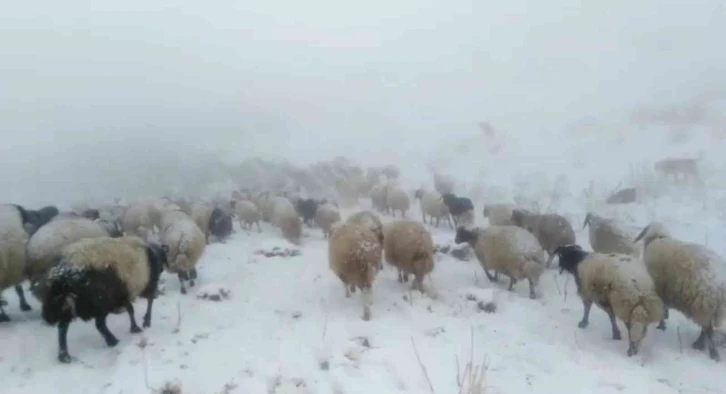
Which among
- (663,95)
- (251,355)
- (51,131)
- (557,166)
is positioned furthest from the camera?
(51,131)

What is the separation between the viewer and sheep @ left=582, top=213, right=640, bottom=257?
12.4 meters

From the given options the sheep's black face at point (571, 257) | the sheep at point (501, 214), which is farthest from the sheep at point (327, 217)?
the sheep's black face at point (571, 257)

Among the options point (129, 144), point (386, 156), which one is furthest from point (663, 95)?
point (129, 144)

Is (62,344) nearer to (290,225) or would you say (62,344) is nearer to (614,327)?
(614,327)

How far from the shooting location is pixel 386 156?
3897 centimetres

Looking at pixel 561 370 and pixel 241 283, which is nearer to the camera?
pixel 561 370

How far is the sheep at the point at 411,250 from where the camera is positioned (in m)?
10.8

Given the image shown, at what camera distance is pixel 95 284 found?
23.3 ft

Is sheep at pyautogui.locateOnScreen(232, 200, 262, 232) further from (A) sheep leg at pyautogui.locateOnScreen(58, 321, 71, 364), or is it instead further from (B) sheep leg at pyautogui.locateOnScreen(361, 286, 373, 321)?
(A) sheep leg at pyautogui.locateOnScreen(58, 321, 71, 364)

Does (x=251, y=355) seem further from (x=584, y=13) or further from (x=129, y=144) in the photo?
(x=584, y=13)

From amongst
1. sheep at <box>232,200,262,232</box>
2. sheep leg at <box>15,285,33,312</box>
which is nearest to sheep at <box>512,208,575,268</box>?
sheep at <box>232,200,262,232</box>

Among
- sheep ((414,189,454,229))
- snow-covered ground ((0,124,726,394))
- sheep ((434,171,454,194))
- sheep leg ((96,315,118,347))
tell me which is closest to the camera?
snow-covered ground ((0,124,726,394))

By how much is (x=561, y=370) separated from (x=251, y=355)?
15.9 feet

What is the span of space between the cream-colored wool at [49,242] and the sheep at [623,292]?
9586 millimetres
